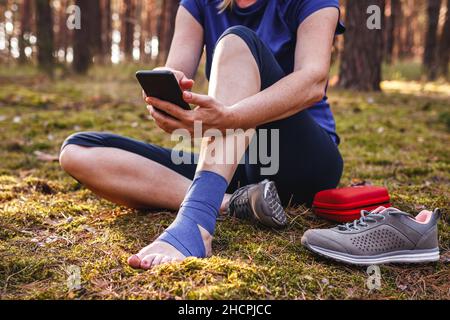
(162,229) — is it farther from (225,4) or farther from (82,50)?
(82,50)

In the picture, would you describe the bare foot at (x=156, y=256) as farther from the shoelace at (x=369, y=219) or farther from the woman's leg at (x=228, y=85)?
the shoelace at (x=369, y=219)

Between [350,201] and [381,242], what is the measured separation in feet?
1.09

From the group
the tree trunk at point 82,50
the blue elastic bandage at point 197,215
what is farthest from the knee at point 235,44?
the tree trunk at point 82,50

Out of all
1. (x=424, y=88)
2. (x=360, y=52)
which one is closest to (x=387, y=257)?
(x=360, y=52)

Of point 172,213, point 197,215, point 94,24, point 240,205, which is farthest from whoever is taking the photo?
point 94,24

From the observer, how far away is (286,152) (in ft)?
6.96

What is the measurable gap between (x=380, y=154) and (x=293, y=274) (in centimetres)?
233

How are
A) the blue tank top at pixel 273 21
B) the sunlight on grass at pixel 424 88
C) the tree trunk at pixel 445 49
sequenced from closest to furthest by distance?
1. the blue tank top at pixel 273 21
2. the sunlight on grass at pixel 424 88
3. the tree trunk at pixel 445 49

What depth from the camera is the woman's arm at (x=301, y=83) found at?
5.92ft

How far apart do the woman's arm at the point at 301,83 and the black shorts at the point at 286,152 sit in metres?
0.09

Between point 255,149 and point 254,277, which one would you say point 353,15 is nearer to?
point 255,149

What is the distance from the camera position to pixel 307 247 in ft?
6.13

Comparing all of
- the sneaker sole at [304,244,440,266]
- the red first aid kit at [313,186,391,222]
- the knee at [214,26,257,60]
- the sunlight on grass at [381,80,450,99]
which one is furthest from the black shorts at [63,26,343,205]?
the sunlight on grass at [381,80,450,99]

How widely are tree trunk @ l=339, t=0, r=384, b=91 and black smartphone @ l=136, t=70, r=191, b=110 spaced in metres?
5.57
